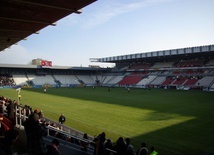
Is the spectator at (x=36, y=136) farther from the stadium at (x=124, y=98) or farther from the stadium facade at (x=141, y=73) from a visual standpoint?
the stadium facade at (x=141, y=73)

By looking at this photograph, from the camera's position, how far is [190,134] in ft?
47.5

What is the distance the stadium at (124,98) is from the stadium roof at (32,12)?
83mm

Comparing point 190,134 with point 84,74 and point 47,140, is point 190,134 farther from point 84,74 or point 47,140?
point 84,74

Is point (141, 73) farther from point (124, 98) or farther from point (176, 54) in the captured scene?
point (124, 98)

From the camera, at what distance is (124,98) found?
35.2 metres

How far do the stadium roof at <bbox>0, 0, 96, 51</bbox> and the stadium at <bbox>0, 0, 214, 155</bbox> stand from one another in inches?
3.2

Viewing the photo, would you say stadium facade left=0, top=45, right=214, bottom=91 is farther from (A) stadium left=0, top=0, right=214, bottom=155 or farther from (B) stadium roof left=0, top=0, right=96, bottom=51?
(B) stadium roof left=0, top=0, right=96, bottom=51

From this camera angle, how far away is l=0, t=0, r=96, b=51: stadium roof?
7168 mm

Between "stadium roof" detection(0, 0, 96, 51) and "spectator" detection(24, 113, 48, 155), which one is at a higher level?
"stadium roof" detection(0, 0, 96, 51)

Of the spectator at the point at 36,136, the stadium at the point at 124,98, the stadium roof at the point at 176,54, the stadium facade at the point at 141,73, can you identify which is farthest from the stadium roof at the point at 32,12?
the stadium roof at the point at 176,54

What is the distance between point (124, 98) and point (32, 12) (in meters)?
28.4

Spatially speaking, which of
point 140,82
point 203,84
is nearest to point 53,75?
point 140,82

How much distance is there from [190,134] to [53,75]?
70678 millimetres

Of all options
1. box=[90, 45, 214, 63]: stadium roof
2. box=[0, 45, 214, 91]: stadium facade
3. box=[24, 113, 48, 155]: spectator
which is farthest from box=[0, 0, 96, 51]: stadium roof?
box=[90, 45, 214, 63]: stadium roof
